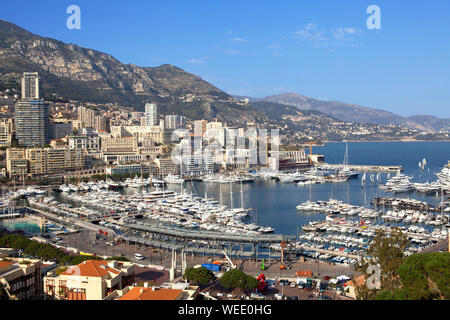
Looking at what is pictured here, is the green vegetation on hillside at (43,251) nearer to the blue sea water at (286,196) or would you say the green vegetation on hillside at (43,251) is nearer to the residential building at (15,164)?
the blue sea water at (286,196)

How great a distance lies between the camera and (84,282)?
674cm

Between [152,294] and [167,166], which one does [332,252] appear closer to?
[152,294]

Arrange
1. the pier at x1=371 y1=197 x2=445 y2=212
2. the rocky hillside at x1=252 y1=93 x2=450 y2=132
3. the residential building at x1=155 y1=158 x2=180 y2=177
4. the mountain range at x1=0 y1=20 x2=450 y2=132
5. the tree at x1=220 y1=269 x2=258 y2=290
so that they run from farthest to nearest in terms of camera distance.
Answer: the rocky hillside at x1=252 y1=93 x2=450 y2=132 < the mountain range at x1=0 y1=20 x2=450 y2=132 < the residential building at x1=155 y1=158 x2=180 y2=177 < the pier at x1=371 y1=197 x2=445 y2=212 < the tree at x1=220 y1=269 x2=258 y2=290

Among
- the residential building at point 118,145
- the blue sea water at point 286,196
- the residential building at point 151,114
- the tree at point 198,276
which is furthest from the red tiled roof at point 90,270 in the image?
the residential building at point 151,114

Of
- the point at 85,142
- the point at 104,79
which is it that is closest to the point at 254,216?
the point at 85,142

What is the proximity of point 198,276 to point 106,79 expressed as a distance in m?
64.2

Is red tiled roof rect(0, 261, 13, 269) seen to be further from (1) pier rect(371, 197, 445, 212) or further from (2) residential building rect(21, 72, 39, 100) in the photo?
(2) residential building rect(21, 72, 39, 100)

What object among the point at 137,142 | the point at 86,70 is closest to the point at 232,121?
the point at 86,70

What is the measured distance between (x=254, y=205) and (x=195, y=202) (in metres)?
2.38

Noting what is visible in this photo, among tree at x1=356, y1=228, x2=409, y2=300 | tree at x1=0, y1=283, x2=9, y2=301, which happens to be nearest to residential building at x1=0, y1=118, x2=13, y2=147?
tree at x1=0, y1=283, x2=9, y2=301

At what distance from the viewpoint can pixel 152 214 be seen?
17078mm

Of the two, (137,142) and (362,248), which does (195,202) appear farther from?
(137,142)

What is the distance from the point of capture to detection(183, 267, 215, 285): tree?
7.88 metres

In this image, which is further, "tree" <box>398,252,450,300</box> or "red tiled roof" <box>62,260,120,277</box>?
"red tiled roof" <box>62,260,120,277</box>
